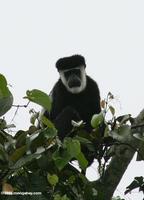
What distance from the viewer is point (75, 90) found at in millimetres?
5203

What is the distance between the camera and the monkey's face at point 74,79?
205 inches

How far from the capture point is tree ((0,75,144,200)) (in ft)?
7.14

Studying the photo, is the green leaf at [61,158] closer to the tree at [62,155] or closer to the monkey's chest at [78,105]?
the tree at [62,155]

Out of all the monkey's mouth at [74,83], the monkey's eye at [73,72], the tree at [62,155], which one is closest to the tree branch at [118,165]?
the tree at [62,155]

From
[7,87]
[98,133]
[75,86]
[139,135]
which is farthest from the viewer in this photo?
[75,86]

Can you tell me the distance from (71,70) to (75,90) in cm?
26

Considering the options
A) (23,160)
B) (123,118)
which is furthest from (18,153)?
(123,118)

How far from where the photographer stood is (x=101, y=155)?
2.76 m

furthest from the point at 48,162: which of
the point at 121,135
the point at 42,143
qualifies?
the point at 121,135

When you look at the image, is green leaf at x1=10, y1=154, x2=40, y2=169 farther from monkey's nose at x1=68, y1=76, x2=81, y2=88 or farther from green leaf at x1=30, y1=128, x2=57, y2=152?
monkey's nose at x1=68, y1=76, x2=81, y2=88

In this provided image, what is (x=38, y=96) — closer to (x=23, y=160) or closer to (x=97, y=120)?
(x=23, y=160)

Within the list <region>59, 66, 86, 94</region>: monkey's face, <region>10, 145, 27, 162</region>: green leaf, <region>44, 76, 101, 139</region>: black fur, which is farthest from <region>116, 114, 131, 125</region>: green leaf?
<region>59, 66, 86, 94</region>: monkey's face

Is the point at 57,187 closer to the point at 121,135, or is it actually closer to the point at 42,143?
the point at 42,143

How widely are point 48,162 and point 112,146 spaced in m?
0.63
